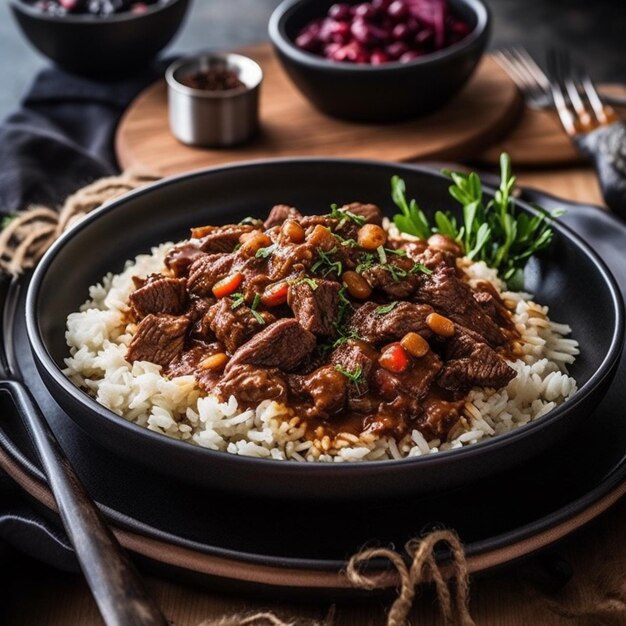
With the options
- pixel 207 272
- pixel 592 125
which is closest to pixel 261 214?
pixel 207 272

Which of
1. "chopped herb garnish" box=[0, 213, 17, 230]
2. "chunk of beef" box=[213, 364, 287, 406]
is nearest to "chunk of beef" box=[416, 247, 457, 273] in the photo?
"chunk of beef" box=[213, 364, 287, 406]

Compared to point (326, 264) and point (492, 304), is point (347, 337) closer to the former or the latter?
point (326, 264)

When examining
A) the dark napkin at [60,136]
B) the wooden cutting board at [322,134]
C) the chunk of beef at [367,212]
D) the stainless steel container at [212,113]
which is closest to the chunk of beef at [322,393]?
the chunk of beef at [367,212]

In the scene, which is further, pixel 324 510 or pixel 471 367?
pixel 471 367

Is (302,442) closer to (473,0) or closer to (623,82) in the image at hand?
(473,0)

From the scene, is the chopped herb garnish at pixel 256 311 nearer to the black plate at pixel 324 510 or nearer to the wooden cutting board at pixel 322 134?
the black plate at pixel 324 510

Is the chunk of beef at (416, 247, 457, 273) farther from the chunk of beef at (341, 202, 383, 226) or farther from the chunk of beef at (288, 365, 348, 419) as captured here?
the chunk of beef at (288, 365, 348, 419)
